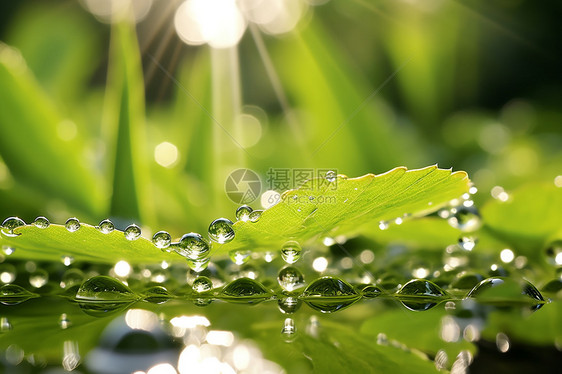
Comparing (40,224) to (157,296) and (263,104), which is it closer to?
(157,296)

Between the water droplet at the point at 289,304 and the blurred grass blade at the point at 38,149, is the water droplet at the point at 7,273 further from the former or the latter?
the water droplet at the point at 289,304

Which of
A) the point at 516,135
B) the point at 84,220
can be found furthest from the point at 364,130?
the point at 516,135

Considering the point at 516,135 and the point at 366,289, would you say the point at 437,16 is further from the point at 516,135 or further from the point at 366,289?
the point at 366,289

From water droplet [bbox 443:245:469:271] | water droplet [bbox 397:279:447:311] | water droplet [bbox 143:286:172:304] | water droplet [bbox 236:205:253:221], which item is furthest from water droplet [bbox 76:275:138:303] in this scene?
water droplet [bbox 443:245:469:271]

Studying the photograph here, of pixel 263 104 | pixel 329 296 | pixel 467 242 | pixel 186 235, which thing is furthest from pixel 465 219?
pixel 263 104

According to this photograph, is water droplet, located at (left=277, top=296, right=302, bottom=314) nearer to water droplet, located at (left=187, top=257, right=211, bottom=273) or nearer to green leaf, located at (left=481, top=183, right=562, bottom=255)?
water droplet, located at (left=187, top=257, right=211, bottom=273)

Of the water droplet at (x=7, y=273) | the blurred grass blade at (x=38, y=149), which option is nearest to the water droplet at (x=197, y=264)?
the water droplet at (x=7, y=273)

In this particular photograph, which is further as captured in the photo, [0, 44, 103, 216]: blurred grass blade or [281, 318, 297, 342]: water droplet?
[0, 44, 103, 216]: blurred grass blade
